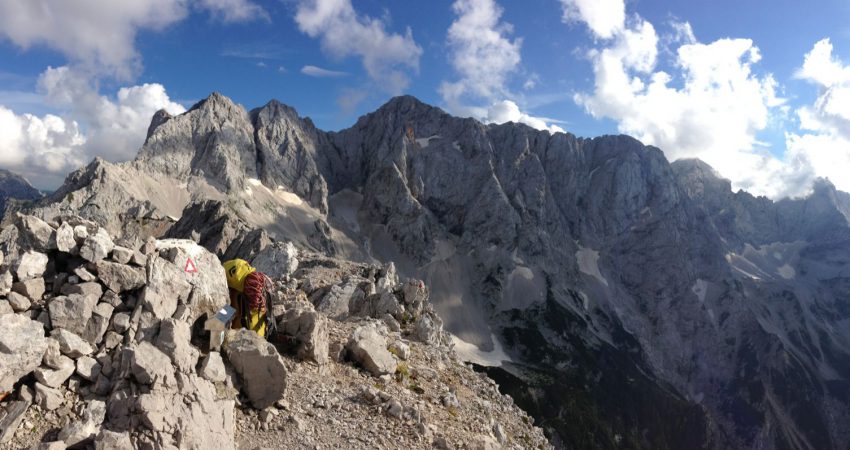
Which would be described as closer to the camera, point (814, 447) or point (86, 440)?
point (86, 440)

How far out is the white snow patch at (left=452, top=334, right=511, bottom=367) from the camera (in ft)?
475

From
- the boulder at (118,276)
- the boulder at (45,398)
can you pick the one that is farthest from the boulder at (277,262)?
the boulder at (45,398)

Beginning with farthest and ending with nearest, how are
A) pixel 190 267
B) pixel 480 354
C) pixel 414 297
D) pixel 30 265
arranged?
pixel 480 354
pixel 414 297
pixel 190 267
pixel 30 265

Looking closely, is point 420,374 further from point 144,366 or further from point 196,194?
point 196,194

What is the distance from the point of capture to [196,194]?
15625 centimetres

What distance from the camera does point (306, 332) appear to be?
16.8 metres

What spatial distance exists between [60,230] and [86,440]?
513 centimetres

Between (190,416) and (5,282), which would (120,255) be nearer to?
(5,282)

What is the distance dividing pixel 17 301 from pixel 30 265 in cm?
102

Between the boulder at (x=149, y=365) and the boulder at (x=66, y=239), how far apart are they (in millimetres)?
3144

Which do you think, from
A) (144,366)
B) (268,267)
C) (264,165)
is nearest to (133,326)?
(144,366)

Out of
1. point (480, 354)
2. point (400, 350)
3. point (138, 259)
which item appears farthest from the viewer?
point (480, 354)

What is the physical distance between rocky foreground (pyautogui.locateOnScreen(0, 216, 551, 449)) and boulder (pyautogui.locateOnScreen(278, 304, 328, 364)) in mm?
40

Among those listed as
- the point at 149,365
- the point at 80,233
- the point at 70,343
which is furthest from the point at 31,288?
the point at 149,365
